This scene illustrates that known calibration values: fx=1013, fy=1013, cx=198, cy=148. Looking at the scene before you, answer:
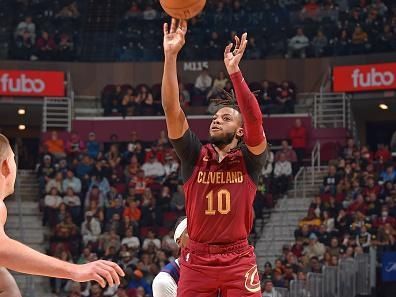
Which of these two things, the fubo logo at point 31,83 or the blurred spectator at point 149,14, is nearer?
the fubo logo at point 31,83

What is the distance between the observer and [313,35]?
30.2 metres

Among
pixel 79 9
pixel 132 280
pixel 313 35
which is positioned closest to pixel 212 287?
pixel 132 280

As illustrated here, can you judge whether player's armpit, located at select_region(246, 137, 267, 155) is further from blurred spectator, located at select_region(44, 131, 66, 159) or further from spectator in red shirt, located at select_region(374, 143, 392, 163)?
blurred spectator, located at select_region(44, 131, 66, 159)

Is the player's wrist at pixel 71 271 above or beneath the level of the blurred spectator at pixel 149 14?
beneath

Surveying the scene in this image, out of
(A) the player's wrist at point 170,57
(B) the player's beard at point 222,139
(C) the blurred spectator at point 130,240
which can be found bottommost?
(C) the blurred spectator at point 130,240

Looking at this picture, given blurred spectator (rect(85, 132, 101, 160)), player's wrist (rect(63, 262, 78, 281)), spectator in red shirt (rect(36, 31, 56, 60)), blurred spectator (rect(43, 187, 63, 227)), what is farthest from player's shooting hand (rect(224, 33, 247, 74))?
spectator in red shirt (rect(36, 31, 56, 60))

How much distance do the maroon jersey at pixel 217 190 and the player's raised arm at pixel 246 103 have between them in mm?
186

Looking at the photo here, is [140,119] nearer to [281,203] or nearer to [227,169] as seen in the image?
[281,203]

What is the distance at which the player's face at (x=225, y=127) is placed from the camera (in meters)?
8.35

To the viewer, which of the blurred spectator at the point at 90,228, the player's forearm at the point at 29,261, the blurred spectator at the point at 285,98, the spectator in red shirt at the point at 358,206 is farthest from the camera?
the blurred spectator at the point at 285,98

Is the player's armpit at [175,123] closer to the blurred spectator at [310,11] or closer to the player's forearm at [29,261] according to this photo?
the player's forearm at [29,261]

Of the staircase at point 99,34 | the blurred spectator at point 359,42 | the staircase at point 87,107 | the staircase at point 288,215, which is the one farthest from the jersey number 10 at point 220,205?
the staircase at point 99,34

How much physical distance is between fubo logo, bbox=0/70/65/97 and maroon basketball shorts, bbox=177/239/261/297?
72.1 ft

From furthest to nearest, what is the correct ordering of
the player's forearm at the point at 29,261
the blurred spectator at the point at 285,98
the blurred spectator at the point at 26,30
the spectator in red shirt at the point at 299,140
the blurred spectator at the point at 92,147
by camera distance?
the blurred spectator at the point at 26,30 < the blurred spectator at the point at 285,98 < the spectator in red shirt at the point at 299,140 < the blurred spectator at the point at 92,147 < the player's forearm at the point at 29,261
